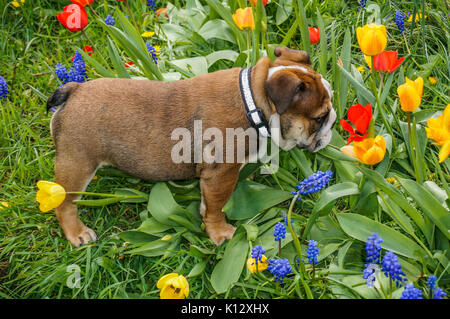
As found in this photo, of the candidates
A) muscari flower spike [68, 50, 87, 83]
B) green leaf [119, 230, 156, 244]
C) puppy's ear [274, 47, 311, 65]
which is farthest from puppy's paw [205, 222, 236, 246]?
muscari flower spike [68, 50, 87, 83]

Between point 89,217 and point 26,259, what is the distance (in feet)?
1.92

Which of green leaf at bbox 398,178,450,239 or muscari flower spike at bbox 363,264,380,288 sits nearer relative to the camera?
muscari flower spike at bbox 363,264,380,288

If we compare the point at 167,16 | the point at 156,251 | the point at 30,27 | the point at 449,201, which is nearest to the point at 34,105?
the point at 30,27

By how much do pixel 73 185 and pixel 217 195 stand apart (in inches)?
42.3

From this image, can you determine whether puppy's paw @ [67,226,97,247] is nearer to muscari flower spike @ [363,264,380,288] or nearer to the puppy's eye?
the puppy's eye

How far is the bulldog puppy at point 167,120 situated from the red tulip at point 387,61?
0.40 meters

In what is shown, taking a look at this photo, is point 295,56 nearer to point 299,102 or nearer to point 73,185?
point 299,102

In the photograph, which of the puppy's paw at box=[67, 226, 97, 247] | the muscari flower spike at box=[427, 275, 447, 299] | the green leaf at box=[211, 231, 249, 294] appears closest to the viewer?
the muscari flower spike at box=[427, 275, 447, 299]

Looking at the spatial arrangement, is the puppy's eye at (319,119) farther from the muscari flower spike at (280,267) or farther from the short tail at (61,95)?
the short tail at (61,95)

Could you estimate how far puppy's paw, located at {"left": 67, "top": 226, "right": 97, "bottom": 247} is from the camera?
3.75m

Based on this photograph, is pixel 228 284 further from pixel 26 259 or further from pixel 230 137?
pixel 26 259

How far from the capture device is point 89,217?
13.3 feet

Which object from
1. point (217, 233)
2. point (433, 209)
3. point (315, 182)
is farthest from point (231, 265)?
point (433, 209)

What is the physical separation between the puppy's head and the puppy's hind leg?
55.6 inches
